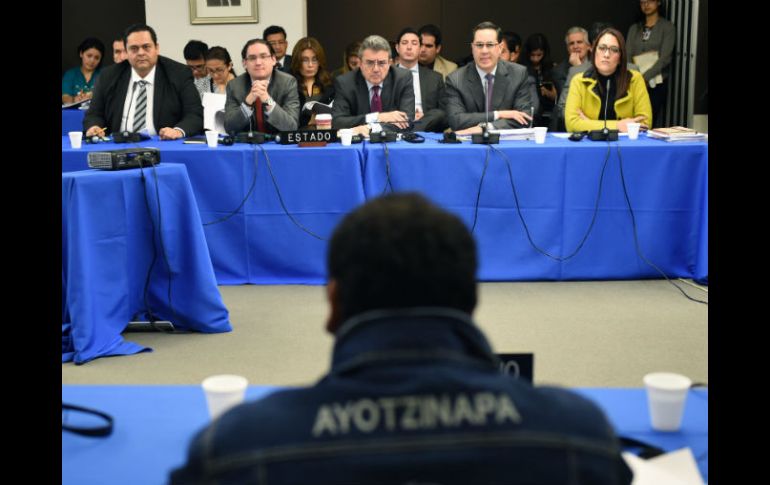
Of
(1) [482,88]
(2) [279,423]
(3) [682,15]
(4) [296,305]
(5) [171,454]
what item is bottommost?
(4) [296,305]

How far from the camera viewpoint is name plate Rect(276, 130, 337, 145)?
4281 mm

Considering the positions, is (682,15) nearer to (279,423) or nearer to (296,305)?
(296,305)

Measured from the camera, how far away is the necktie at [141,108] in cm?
500

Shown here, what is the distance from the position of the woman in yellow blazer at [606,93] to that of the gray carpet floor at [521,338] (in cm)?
104

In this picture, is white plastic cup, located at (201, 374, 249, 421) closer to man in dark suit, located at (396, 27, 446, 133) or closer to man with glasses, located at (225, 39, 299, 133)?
man with glasses, located at (225, 39, 299, 133)

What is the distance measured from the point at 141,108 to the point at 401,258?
4.46 m

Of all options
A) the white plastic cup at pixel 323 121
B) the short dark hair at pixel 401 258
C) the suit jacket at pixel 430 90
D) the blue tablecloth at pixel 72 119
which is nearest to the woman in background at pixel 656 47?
the suit jacket at pixel 430 90

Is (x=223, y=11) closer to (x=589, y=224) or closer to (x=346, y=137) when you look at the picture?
(x=346, y=137)

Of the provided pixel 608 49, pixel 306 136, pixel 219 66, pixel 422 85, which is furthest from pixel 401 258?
pixel 219 66

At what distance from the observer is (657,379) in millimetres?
1415

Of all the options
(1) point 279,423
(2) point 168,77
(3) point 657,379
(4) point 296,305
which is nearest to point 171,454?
(1) point 279,423

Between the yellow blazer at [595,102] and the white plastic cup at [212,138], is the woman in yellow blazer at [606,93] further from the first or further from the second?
the white plastic cup at [212,138]

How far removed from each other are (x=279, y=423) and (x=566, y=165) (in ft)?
11.6

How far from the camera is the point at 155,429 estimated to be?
1396mm
